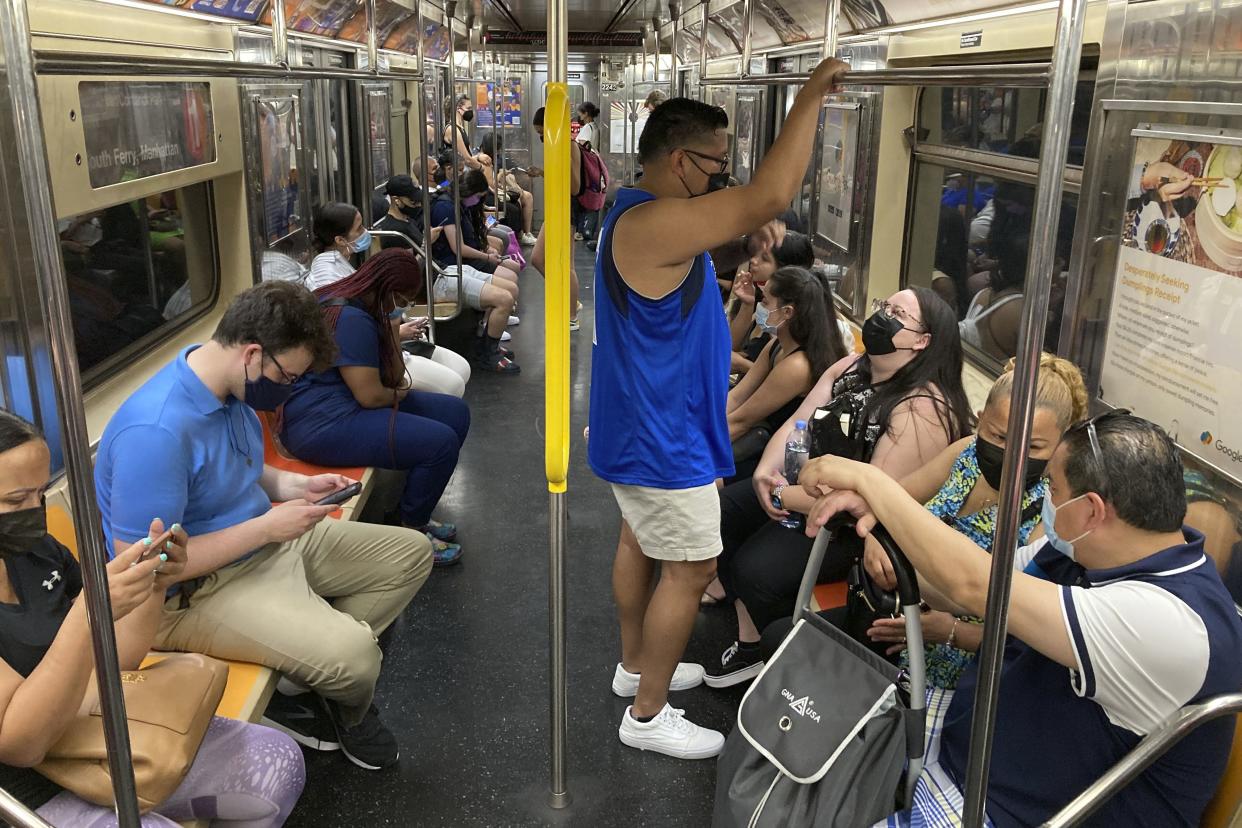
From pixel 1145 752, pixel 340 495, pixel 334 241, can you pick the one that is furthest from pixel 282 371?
pixel 334 241

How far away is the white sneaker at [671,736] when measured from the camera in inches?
113

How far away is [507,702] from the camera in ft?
10.4

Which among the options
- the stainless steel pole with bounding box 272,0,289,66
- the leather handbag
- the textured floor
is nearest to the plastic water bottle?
the textured floor

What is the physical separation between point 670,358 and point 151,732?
1.42 metres

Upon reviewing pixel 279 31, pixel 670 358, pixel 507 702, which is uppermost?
pixel 279 31

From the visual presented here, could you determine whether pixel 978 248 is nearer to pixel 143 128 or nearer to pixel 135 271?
pixel 143 128

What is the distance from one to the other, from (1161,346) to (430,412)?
303 centimetres

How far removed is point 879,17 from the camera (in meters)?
4.52

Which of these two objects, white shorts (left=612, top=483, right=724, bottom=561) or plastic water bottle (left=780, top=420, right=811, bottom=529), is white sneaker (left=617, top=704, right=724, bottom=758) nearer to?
white shorts (left=612, top=483, right=724, bottom=561)

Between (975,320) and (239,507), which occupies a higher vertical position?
(975,320)

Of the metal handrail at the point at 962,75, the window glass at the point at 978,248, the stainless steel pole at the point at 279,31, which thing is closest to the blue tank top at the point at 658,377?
the metal handrail at the point at 962,75

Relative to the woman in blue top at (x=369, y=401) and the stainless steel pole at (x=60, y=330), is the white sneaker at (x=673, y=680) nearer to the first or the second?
the woman in blue top at (x=369, y=401)

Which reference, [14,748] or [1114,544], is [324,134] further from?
[1114,544]

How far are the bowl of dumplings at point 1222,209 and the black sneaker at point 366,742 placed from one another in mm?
2434
